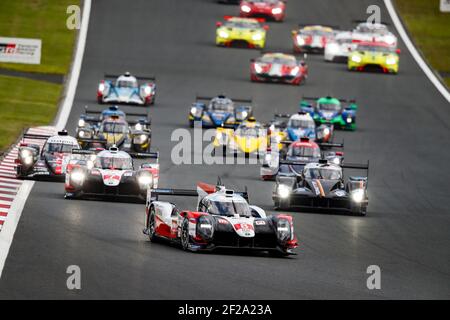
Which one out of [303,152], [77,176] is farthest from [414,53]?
[77,176]

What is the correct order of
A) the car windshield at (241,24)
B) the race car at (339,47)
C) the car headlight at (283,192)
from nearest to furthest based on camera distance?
1. the car headlight at (283,192)
2. the race car at (339,47)
3. the car windshield at (241,24)

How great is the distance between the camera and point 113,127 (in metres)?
49.8

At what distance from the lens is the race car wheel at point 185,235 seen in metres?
31.5

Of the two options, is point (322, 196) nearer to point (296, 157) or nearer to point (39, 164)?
point (296, 157)

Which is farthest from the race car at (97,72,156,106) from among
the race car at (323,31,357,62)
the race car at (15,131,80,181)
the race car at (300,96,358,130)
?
the race car at (15,131,80,181)

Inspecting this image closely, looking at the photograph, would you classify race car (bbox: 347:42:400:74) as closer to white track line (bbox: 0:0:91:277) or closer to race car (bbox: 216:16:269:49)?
race car (bbox: 216:16:269:49)

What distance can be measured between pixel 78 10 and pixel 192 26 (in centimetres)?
640

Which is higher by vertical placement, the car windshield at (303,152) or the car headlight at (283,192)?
the car windshield at (303,152)

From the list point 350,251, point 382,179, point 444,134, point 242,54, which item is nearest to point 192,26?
point 242,54

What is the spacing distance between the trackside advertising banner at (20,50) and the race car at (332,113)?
11.0 metres

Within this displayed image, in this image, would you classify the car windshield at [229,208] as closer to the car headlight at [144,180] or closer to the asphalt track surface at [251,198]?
the asphalt track surface at [251,198]

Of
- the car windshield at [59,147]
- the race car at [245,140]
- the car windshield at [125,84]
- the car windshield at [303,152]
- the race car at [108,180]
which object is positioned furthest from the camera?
the car windshield at [125,84]

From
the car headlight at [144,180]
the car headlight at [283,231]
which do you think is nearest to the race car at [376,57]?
the car headlight at [144,180]

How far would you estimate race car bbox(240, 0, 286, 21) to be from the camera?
8125 centimetres
